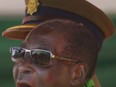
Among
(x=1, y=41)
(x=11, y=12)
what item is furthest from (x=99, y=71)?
(x=11, y=12)

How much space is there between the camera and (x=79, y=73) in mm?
2539

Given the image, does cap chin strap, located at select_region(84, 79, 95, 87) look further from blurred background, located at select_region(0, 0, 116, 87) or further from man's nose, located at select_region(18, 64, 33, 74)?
blurred background, located at select_region(0, 0, 116, 87)

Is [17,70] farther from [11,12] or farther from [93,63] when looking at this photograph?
[11,12]

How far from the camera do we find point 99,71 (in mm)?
4109

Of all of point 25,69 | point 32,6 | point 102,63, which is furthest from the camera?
point 102,63

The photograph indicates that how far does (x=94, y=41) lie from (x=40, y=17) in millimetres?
292

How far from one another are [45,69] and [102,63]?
5.69ft

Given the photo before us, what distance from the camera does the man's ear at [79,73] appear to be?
8.25ft

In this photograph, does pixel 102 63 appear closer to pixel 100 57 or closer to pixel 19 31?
pixel 100 57

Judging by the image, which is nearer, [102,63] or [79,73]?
[79,73]

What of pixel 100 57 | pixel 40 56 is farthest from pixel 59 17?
pixel 100 57

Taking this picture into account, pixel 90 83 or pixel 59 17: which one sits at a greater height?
pixel 59 17

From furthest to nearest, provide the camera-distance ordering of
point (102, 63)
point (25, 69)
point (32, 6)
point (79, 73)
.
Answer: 1. point (102, 63)
2. point (32, 6)
3. point (79, 73)
4. point (25, 69)

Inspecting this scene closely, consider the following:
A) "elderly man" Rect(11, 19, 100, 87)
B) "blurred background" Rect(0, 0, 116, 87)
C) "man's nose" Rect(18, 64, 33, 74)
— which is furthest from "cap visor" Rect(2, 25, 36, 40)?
"blurred background" Rect(0, 0, 116, 87)
